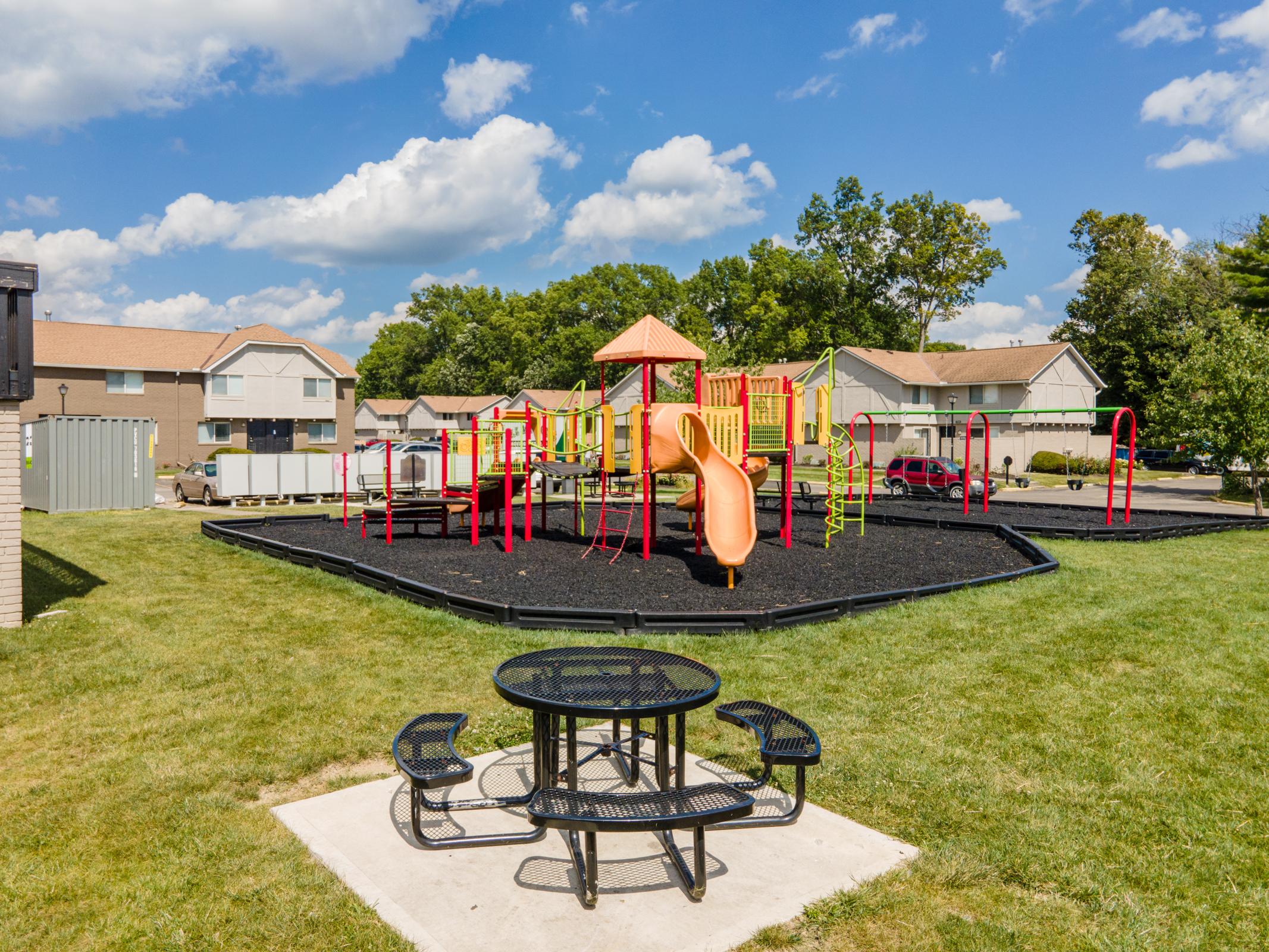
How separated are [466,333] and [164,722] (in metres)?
94.5

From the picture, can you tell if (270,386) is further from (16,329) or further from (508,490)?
(16,329)

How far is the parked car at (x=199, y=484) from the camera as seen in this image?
979 inches

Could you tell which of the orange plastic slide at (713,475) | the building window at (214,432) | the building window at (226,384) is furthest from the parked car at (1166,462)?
the building window at (214,432)

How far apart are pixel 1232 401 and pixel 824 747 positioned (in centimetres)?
2278

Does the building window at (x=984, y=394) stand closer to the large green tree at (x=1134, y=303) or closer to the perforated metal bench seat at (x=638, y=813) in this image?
the large green tree at (x=1134, y=303)

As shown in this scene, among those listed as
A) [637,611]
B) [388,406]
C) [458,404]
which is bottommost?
[637,611]

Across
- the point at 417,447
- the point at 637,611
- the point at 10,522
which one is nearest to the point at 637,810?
the point at 637,611

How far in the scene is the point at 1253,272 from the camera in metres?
40.7

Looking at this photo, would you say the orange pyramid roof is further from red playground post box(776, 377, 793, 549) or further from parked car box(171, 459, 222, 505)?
parked car box(171, 459, 222, 505)

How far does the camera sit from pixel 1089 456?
162 ft

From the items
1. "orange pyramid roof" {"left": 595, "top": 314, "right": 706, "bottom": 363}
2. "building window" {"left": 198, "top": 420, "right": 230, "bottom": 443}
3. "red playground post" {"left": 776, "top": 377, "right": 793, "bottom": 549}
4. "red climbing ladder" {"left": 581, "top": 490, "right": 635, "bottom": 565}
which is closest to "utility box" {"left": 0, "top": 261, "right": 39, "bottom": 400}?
"red climbing ladder" {"left": 581, "top": 490, "right": 635, "bottom": 565}

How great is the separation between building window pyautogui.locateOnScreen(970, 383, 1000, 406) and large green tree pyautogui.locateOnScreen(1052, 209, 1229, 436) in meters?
9.11

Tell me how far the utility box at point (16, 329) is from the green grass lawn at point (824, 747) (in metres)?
2.48

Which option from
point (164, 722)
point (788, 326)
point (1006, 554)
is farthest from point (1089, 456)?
point (164, 722)
